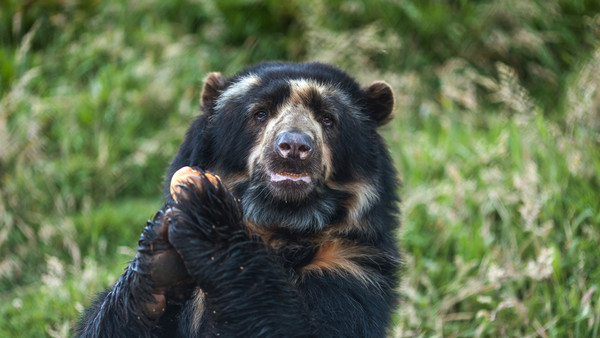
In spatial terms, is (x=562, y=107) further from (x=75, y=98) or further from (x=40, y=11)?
(x=40, y=11)

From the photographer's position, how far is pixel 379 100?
432 centimetres

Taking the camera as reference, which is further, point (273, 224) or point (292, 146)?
point (273, 224)

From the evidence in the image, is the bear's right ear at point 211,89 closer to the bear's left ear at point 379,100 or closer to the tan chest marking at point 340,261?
the bear's left ear at point 379,100

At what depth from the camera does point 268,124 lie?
3.86 meters

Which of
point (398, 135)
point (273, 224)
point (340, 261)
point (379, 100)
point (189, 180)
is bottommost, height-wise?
point (398, 135)

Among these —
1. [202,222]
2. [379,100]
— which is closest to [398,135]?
[379,100]

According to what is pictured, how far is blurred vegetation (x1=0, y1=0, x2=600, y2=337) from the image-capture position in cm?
515

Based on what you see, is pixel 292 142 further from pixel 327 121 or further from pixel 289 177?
pixel 327 121

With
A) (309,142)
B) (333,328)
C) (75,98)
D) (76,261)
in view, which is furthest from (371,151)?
(75,98)

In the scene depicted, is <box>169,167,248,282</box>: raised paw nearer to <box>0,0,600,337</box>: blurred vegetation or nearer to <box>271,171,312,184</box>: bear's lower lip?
<box>271,171,312,184</box>: bear's lower lip

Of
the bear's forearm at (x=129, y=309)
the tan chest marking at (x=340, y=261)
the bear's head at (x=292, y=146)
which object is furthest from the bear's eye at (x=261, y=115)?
the bear's forearm at (x=129, y=309)

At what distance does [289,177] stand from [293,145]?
0.19m

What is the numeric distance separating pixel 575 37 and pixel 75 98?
211 inches

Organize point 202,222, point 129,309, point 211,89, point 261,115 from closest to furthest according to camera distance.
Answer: point 202,222, point 129,309, point 261,115, point 211,89
